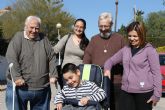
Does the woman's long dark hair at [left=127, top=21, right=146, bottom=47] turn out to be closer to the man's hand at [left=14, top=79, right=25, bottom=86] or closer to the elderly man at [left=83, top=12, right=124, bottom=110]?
the elderly man at [left=83, top=12, right=124, bottom=110]

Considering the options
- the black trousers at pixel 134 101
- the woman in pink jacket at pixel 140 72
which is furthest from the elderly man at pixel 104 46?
the woman in pink jacket at pixel 140 72

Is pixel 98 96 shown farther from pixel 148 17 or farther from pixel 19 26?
pixel 148 17

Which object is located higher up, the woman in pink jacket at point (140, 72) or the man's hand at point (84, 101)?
the woman in pink jacket at point (140, 72)

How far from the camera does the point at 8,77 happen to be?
20.6ft

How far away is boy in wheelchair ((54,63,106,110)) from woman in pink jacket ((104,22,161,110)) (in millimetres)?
387

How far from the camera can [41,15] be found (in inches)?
1865

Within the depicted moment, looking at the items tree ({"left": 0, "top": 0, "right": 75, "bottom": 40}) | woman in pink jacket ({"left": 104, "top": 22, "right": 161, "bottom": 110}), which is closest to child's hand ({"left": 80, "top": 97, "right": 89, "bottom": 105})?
woman in pink jacket ({"left": 104, "top": 22, "right": 161, "bottom": 110})

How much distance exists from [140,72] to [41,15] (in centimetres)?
4219

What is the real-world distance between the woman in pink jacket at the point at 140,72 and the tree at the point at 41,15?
40339 mm

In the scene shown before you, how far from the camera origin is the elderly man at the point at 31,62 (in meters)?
6.10

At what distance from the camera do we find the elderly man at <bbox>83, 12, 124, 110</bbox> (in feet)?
20.9

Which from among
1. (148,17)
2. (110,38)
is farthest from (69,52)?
(148,17)

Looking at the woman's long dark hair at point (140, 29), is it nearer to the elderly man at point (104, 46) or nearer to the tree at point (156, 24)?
the elderly man at point (104, 46)

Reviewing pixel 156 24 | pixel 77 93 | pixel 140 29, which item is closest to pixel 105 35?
pixel 140 29
